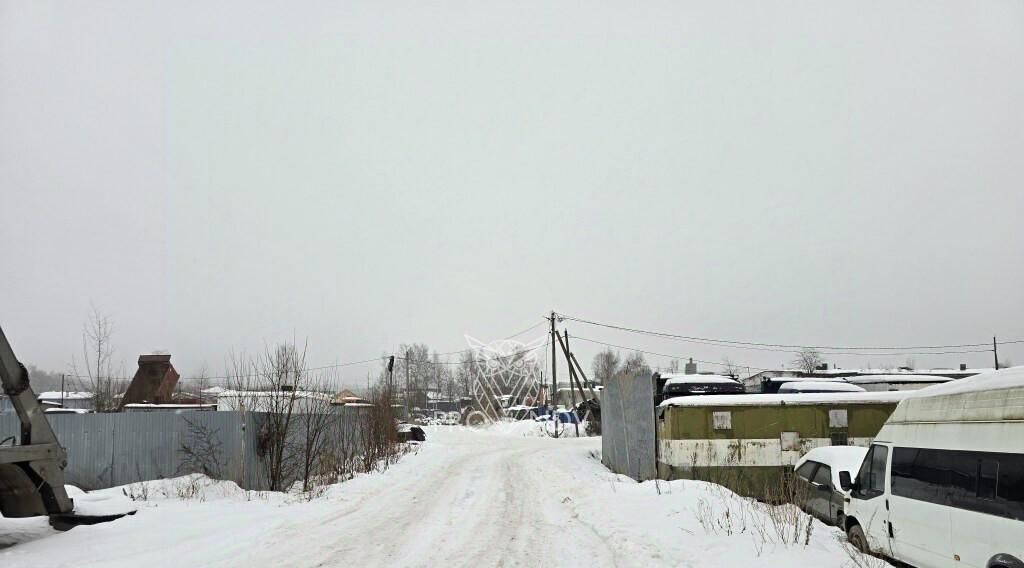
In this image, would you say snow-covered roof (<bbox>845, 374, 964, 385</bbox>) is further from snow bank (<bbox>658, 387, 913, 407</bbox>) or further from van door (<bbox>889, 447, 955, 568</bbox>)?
van door (<bbox>889, 447, 955, 568</bbox>)

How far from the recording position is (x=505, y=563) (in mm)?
9320

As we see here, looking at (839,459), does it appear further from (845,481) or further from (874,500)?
(874,500)

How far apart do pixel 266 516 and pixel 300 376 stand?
6.15 m

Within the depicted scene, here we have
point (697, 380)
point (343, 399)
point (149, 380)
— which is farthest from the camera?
point (149, 380)

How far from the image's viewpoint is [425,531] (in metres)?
11.8

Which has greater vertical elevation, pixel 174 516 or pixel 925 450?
pixel 925 450

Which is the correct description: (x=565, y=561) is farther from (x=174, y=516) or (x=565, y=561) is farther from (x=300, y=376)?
(x=300, y=376)

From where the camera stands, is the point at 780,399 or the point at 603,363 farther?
the point at 603,363

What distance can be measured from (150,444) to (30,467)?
5.59m

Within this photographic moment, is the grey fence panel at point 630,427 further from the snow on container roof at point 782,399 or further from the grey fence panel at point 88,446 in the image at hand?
the grey fence panel at point 88,446

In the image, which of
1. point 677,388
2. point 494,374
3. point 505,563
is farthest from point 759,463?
point 494,374

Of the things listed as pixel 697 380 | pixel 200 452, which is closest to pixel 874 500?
pixel 200 452

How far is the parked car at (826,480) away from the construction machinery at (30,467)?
12.0 m

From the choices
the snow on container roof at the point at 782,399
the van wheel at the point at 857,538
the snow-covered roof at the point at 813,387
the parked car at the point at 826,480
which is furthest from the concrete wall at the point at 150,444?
the snow-covered roof at the point at 813,387
